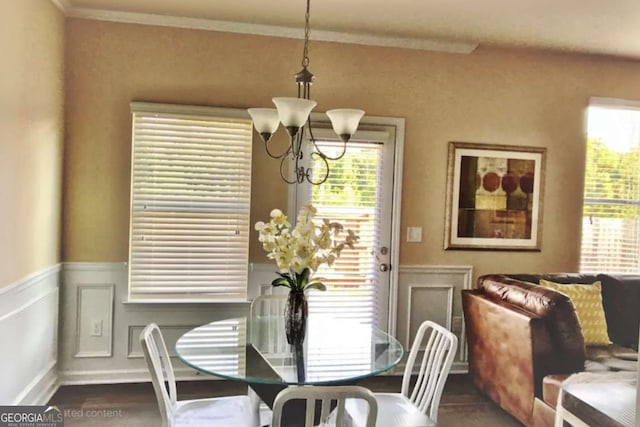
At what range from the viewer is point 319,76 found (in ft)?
12.8

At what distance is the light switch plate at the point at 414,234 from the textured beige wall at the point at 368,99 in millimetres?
45

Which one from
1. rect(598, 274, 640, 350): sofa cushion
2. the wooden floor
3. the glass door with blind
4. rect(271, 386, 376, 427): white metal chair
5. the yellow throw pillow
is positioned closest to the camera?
rect(271, 386, 376, 427): white metal chair

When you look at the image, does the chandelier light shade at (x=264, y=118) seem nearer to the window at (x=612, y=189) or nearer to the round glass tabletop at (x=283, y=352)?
the round glass tabletop at (x=283, y=352)

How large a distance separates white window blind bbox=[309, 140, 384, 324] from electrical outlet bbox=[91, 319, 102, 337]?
1.58m

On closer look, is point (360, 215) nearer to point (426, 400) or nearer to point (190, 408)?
point (426, 400)

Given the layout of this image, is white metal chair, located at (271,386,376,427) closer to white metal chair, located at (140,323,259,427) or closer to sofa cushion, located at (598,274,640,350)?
white metal chair, located at (140,323,259,427)

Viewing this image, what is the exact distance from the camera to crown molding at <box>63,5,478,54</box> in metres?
3.55

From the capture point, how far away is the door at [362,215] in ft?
12.8

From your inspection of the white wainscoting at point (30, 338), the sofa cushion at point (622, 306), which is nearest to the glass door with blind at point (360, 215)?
the sofa cushion at point (622, 306)

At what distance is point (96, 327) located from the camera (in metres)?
3.64

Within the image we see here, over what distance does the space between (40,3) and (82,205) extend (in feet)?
4.46

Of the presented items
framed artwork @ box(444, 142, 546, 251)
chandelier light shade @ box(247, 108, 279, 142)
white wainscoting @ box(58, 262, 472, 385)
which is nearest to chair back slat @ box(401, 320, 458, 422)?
chandelier light shade @ box(247, 108, 279, 142)

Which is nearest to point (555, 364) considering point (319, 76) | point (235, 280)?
point (235, 280)

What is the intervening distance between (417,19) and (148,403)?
3.28 m
